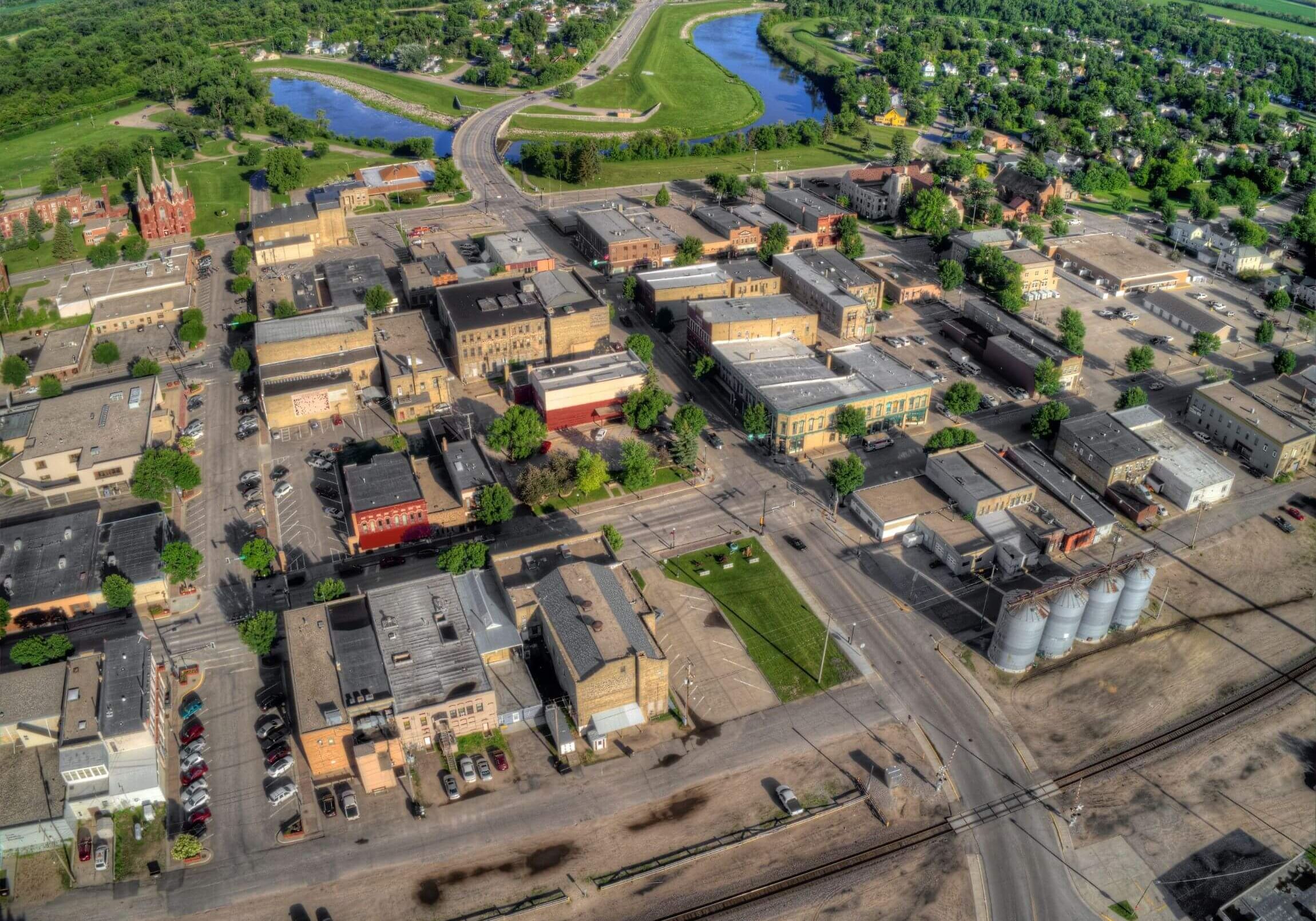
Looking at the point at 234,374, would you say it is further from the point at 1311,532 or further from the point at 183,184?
the point at 1311,532

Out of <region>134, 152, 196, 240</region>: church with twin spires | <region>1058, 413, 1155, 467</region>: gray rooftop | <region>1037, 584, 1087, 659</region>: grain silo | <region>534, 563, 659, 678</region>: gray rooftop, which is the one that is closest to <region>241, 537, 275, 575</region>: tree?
<region>534, 563, 659, 678</region>: gray rooftop

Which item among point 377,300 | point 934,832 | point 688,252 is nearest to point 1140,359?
point 688,252

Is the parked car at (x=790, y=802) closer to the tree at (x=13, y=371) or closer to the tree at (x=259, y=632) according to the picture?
the tree at (x=259, y=632)

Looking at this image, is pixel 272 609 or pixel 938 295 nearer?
pixel 272 609

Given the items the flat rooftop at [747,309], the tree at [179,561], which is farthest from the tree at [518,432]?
the tree at [179,561]

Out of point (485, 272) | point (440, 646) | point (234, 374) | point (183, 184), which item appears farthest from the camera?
point (183, 184)

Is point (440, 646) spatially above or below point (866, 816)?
above

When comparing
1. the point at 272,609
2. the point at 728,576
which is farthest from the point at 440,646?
the point at 728,576

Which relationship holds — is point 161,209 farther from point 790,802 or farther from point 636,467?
point 790,802
